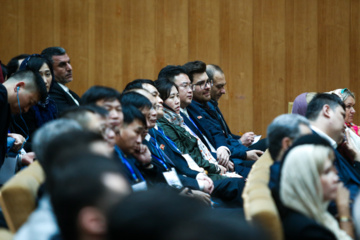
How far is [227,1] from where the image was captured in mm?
7098

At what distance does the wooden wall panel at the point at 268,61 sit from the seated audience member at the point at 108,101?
14.7ft

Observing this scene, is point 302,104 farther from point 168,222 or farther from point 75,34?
point 168,222

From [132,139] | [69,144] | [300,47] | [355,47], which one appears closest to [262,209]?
[69,144]

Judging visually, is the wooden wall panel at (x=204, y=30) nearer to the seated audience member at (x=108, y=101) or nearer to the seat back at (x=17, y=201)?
the seated audience member at (x=108, y=101)

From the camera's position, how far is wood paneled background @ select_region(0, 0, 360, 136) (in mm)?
6359

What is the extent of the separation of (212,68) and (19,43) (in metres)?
2.30

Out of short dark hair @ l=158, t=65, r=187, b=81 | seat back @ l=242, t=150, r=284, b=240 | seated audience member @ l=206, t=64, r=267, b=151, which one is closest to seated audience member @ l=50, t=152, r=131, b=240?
seat back @ l=242, t=150, r=284, b=240

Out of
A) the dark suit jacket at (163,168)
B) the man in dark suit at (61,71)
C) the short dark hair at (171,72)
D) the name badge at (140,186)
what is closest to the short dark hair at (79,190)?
the name badge at (140,186)

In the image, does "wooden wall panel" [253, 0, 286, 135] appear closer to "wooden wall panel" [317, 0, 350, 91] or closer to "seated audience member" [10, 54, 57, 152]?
"wooden wall panel" [317, 0, 350, 91]

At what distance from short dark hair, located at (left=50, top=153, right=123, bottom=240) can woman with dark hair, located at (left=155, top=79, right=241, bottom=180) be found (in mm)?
2820

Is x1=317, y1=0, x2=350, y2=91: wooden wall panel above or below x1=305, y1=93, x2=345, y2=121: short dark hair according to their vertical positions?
above

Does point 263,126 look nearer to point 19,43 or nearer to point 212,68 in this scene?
point 212,68

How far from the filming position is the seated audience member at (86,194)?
43.0 inches

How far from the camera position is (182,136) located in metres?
4.22
